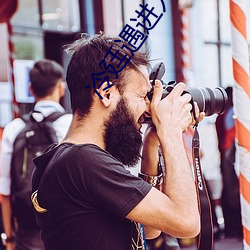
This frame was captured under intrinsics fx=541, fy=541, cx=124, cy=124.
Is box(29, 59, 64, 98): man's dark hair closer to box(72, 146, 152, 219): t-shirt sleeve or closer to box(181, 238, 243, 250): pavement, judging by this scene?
box(72, 146, 152, 219): t-shirt sleeve

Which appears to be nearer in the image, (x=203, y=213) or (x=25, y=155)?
(x=203, y=213)

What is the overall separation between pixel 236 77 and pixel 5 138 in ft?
4.44

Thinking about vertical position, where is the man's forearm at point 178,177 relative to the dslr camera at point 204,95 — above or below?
below

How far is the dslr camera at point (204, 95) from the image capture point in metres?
1.69

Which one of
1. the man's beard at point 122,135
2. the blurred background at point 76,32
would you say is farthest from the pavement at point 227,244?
the man's beard at point 122,135

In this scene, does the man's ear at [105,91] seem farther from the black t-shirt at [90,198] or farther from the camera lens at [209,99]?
the camera lens at [209,99]

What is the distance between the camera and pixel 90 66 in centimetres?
152

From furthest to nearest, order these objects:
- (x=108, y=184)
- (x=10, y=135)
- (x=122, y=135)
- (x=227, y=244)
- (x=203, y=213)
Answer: (x=227, y=244) < (x=10, y=135) < (x=203, y=213) < (x=122, y=135) < (x=108, y=184)

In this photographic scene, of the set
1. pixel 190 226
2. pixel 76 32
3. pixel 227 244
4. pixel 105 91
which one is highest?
pixel 76 32

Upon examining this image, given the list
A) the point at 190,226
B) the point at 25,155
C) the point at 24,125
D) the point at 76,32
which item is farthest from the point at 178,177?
the point at 76,32

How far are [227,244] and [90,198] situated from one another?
4.44 m

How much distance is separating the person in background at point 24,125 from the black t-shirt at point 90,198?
1.29 m

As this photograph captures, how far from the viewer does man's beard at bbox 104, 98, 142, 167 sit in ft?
5.02

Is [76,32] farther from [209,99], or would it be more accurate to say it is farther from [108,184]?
[108,184]
